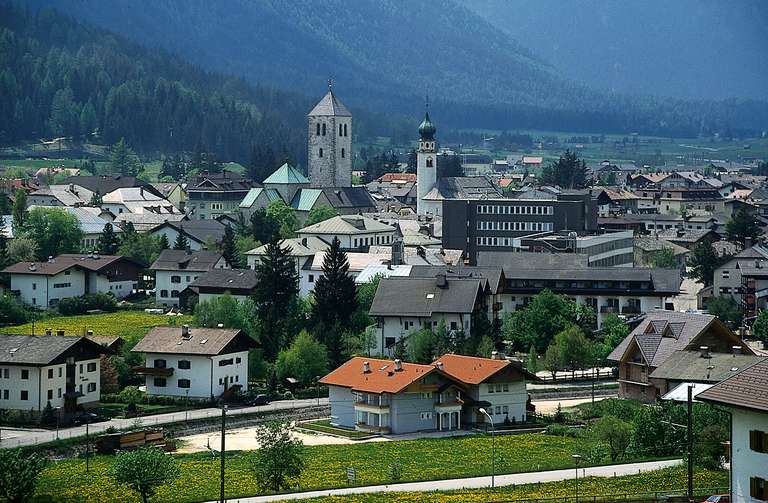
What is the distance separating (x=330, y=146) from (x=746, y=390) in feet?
329

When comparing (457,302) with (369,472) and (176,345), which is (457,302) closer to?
(176,345)

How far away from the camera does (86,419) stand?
5100 cm

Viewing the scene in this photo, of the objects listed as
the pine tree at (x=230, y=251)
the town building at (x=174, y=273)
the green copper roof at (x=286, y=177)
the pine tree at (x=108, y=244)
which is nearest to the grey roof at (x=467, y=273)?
the town building at (x=174, y=273)

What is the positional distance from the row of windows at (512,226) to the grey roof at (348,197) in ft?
64.7

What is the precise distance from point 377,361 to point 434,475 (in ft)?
→ 45.6

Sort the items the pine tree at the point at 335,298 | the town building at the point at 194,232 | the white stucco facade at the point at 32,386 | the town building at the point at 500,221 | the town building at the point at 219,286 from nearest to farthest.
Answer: the white stucco facade at the point at 32,386 < the pine tree at the point at 335,298 < the town building at the point at 219,286 < the town building at the point at 500,221 < the town building at the point at 194,232

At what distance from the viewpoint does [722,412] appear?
38938mm

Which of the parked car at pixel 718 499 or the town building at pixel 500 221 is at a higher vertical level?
the town building at pixel 500 221

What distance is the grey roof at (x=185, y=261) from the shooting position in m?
77.9

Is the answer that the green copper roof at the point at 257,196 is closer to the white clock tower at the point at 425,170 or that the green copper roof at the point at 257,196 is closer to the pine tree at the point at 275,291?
the white clock tower at the point at 425,170

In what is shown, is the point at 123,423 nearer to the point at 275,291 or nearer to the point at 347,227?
the point at 275,291

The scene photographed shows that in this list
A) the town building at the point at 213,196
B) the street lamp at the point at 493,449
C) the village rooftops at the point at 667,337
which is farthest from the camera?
the town building at the point at 213,196

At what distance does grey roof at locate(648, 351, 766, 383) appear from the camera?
45.3 m

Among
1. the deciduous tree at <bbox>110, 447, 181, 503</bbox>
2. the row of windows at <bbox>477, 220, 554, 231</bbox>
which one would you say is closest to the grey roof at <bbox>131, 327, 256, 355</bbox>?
the deciduous tree at <bbox>110, 447, 181, 503</bbox>
